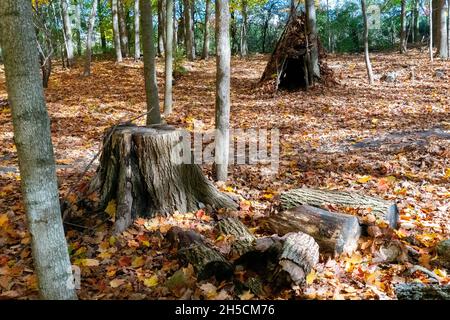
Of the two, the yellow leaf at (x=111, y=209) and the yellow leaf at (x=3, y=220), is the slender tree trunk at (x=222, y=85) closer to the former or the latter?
the yellow leaf at (x=111, y=209)

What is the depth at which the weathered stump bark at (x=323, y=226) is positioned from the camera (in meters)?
3.94

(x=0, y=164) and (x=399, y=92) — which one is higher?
(x=399, y=92)

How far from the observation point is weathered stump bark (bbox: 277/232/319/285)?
337cm

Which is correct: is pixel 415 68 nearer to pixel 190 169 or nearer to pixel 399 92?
pixel 399 92

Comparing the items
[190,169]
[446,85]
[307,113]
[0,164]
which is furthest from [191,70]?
[190,169]

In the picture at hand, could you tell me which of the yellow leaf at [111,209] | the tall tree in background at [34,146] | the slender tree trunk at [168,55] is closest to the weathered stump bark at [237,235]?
the yellow leaf at [111,209]

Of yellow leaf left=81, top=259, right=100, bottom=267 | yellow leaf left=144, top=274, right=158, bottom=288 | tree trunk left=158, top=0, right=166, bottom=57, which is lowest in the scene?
yellow leaf left=144, top=274, right=158, bottom=288

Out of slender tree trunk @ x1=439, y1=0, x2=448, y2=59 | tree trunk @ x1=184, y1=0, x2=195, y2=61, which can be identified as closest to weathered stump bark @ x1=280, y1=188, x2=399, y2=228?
slender tree trunk @ x1=439, y1=0, x2=448, y2=59

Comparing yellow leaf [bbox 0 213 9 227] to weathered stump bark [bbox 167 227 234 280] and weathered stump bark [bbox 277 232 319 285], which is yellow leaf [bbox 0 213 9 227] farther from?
weathered stump bark [bbox 277 232 319 285]

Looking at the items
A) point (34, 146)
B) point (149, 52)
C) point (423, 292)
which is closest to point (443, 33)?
point (149, 52)

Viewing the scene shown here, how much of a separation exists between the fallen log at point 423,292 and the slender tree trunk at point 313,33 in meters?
10.8

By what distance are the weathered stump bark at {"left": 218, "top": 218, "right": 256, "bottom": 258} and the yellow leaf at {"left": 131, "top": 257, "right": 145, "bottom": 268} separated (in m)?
0.90
